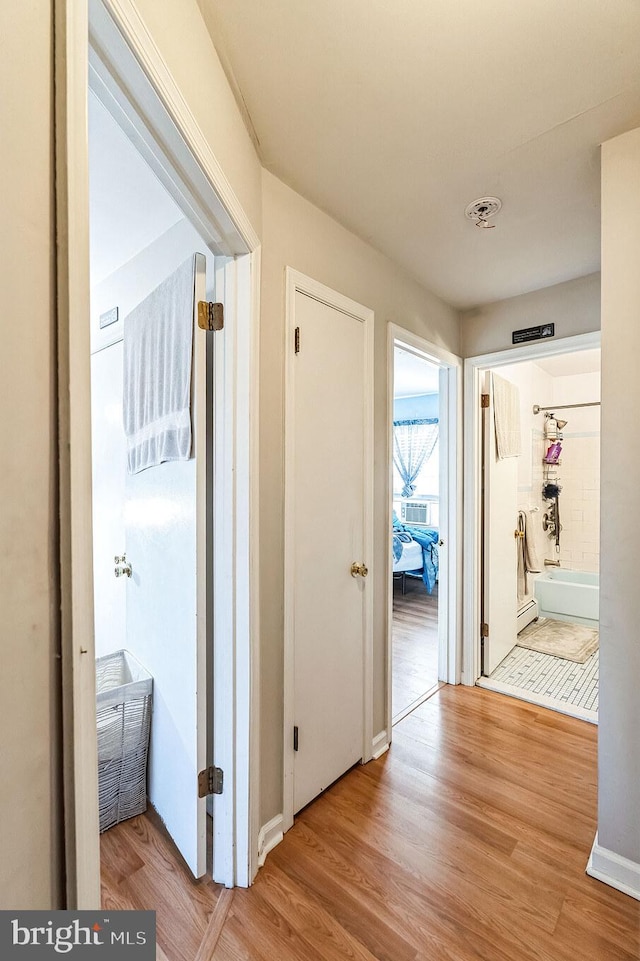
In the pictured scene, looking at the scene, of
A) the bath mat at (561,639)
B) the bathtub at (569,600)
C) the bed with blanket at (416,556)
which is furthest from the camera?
the bed with blanket at (416,556)

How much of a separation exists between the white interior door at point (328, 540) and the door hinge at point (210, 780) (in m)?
0.33

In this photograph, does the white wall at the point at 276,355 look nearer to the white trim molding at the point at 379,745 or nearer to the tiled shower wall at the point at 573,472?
the white trim molding at the point at 379,745

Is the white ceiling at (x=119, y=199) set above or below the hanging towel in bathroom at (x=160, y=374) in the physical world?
above

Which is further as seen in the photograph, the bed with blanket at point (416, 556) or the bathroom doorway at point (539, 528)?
the bed with blanket at point (416, 556)

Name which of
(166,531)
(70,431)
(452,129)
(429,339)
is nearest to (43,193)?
(70,431)

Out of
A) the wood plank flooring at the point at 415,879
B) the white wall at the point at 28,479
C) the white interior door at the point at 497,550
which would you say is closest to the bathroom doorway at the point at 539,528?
the white interior door at the point at 497,550

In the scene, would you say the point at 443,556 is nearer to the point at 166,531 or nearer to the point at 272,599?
the point at 272,599

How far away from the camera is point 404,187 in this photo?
1.59 m

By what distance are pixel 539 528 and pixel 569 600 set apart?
82 centimetres

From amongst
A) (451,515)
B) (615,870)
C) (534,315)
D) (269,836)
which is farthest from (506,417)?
(269,836)

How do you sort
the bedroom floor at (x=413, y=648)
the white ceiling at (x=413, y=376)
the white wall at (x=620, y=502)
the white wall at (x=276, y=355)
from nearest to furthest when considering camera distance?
the white wall at (x=620, y=502) → the white wall at (x=276, y=355) → the bedroom floor at (x=413, y=648) → the white ceiling at (x=413, y=376)

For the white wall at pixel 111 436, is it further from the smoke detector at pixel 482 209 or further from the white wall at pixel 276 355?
the smoke detector at pixel 482 209

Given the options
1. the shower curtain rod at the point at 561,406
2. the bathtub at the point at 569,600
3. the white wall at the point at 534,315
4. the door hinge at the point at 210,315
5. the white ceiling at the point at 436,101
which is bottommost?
the bathtub at the point at 569,600

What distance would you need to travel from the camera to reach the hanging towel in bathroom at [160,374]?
4.52 ft
